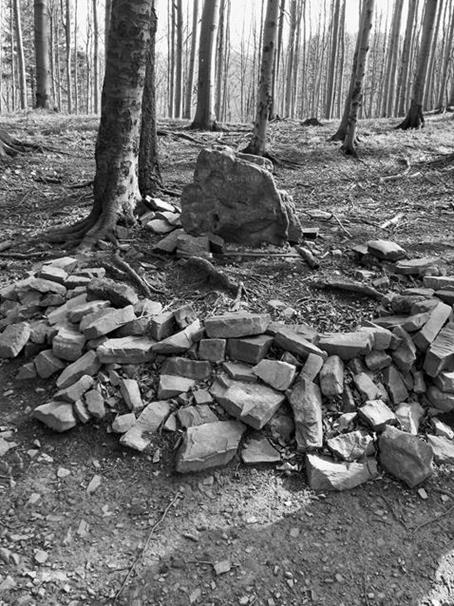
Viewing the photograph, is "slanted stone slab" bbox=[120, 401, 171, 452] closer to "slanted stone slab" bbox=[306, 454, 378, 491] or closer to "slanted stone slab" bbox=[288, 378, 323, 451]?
"slanted stone slab" bbox=[288, 378, 323, 451]

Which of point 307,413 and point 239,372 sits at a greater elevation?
point 239,372

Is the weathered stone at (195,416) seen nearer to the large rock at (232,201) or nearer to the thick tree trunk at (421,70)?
the large rock at (232,201)

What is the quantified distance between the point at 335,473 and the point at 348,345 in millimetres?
985

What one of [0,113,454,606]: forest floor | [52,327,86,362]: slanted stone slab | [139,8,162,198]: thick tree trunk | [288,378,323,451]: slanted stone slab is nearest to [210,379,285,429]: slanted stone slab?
[288,378,323,451]: slanted stone slab

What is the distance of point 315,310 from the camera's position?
14.6 ft

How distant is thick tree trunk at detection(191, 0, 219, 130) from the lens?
1232 centimetres

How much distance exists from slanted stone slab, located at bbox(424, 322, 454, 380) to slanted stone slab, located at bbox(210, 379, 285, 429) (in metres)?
1.19

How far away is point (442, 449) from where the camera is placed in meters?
3.45

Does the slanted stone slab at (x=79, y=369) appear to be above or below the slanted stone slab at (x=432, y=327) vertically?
below

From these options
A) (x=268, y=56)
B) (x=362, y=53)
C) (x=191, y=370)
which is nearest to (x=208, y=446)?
(x=191, y=370)

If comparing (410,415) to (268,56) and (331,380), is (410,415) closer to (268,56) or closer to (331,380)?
(331,380)

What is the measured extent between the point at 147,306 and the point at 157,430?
1139mm

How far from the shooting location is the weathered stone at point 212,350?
3727mm

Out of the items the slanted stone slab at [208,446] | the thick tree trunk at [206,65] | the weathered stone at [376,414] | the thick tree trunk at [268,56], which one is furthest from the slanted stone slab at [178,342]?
the thick tree trunk at [206,65]
